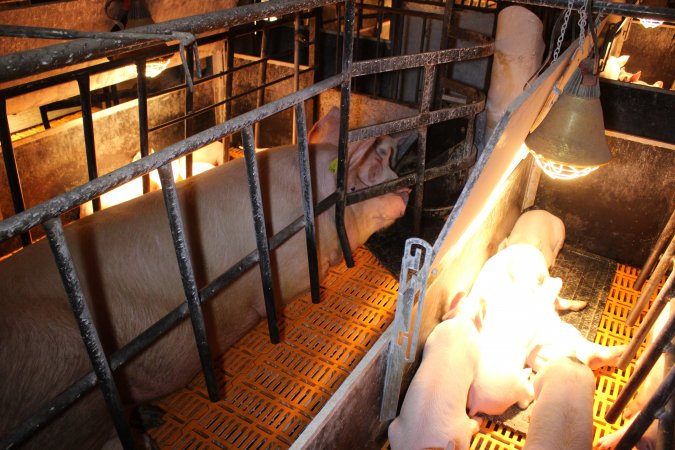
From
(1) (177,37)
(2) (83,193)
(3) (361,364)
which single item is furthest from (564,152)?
(2) (83,193)

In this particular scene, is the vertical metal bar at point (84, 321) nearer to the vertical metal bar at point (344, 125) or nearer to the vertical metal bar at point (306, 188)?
the vertical metal bar at point (306, 188)

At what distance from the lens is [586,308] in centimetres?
343

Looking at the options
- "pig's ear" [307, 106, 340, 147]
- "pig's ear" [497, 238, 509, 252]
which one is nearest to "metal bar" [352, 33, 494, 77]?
"pig's ear" [307, 106, 340, 147]

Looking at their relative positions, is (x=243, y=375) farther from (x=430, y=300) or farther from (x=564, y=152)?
(x=564, y=152)

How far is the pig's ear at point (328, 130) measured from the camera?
3.69m

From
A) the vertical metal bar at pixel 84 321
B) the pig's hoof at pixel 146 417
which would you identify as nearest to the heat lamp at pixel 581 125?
the vertical metal bar at pixel 84 321

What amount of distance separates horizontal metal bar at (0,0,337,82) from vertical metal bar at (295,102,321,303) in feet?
1.57

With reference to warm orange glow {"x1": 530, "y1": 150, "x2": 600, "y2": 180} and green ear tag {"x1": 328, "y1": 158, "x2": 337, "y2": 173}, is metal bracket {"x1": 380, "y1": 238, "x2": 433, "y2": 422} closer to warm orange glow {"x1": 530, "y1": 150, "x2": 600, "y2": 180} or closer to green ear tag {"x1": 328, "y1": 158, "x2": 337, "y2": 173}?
warm orange glow {"x1": 530, "y1": 150, "x2": 600, "y2": 180}

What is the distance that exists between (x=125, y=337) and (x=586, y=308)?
2.72 m

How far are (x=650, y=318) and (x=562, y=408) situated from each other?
2.59 feet

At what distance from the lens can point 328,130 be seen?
3.71 m

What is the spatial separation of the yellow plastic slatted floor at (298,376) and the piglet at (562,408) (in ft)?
0.99

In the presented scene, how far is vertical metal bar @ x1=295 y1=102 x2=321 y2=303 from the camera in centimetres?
242

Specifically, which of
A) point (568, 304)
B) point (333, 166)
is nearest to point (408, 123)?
point (333, 166)
